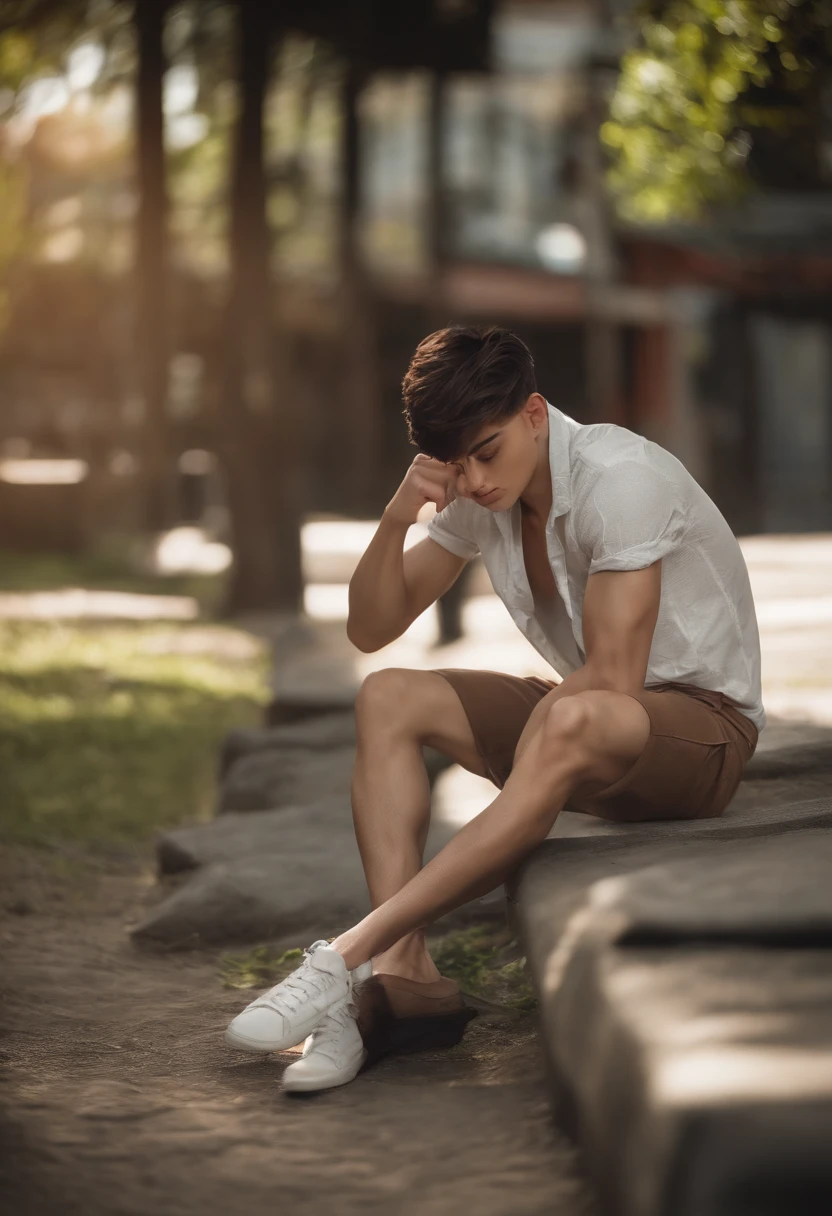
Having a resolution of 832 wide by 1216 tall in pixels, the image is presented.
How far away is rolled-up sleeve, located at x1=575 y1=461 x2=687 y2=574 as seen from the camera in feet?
9.53

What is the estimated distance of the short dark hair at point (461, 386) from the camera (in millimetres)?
2934

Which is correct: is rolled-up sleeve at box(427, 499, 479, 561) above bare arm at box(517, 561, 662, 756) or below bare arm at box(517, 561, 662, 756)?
above

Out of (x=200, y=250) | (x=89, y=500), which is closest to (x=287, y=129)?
(x=200, y=250)

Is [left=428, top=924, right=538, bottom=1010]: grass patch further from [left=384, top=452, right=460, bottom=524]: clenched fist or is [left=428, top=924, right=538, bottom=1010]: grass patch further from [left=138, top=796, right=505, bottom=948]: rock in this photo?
[left=384, top=452, right=460, bottom=524]: clenched fist

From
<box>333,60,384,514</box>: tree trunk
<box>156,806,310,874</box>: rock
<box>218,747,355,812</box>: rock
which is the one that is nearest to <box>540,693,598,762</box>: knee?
<box>156,806,310,874</box>: rock

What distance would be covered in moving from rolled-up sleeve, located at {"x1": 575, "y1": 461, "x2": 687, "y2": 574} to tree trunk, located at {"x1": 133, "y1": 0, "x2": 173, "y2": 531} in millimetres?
9008

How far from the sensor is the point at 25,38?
10820 millimetres

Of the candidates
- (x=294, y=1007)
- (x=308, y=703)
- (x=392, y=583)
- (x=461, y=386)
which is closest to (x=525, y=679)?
(x=392, y=583)

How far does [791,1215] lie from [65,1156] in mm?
1184

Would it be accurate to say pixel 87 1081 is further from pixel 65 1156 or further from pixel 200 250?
pixel 200 250

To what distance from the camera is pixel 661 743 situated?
116 inches

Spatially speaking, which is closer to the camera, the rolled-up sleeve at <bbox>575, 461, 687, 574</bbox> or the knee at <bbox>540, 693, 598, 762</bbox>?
the knee at <bbox>540, 693, 598, 762</bbox>

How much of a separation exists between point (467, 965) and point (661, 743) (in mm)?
829

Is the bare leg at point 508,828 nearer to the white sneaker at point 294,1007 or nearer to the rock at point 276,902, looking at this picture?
Answer: the white sneaker at point 294,1007
